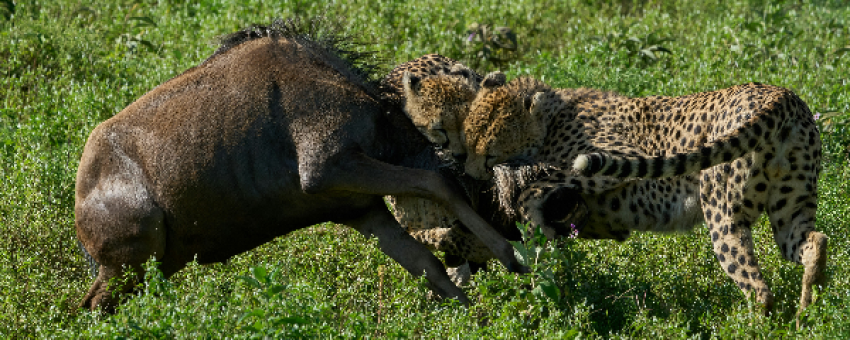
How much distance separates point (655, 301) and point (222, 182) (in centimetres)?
269

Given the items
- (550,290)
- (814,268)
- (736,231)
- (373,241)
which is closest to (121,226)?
(373,241)

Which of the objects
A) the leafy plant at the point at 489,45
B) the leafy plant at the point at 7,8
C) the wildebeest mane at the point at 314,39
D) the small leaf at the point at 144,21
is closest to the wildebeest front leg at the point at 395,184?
the wildebeest mane at the point at 314,39

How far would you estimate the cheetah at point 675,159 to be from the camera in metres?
5.91

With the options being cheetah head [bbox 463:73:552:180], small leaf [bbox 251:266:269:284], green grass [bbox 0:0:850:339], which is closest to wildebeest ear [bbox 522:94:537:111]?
cheetah head [bbox 463:73:552:180]

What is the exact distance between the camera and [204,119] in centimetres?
626

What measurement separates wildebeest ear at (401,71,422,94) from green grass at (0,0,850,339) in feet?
Answer: 3.82

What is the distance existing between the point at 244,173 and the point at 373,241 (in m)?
1.29

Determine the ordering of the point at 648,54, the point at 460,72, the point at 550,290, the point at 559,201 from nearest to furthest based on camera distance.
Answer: the point at 550,290, the point at 559,201, the point at 460,72, the point at 648,54

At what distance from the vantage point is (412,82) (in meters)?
6.64

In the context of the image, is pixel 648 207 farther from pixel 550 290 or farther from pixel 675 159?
pixel 550 290

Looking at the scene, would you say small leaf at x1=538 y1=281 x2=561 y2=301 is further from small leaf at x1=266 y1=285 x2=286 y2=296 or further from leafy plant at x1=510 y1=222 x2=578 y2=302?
small leaf at x1=266 y1=285 x2=286 y2=296

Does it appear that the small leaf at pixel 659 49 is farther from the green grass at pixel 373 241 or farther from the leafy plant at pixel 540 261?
the leafy plant at pixel 540 261

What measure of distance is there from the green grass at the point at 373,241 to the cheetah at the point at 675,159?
1.15ft

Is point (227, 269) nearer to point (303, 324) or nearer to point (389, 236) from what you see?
point (389, 236)
